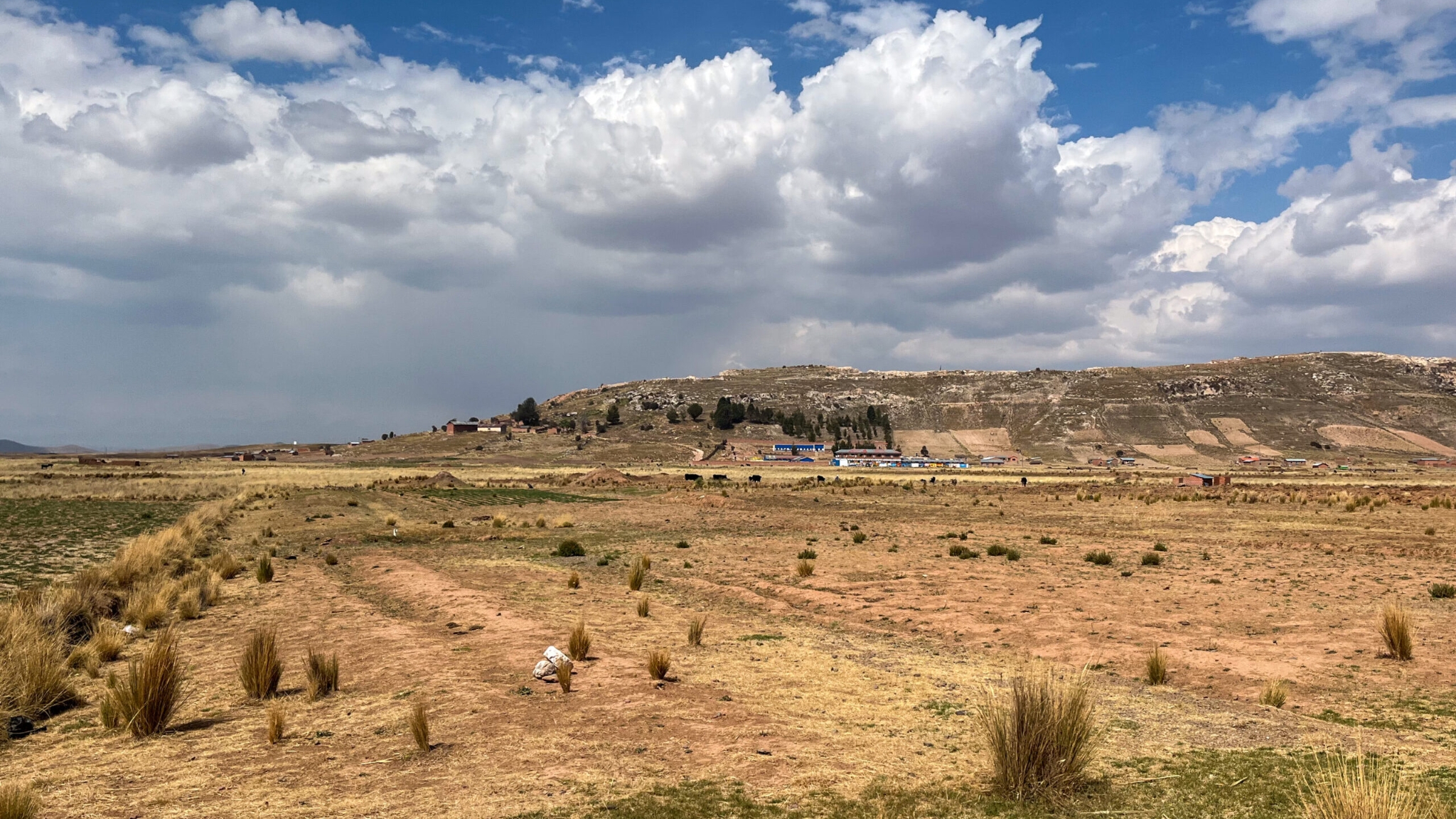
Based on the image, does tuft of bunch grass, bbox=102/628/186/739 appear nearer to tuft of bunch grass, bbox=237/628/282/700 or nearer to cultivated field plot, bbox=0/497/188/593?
tuft of bunch grass, bbox=237/628/282/700

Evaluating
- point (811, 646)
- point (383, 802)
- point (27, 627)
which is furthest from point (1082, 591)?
point (27, 627)

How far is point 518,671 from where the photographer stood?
11828mm

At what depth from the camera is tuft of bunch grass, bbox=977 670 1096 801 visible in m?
7.00

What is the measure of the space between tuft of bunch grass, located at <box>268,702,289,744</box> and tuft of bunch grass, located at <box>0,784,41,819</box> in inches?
89.3

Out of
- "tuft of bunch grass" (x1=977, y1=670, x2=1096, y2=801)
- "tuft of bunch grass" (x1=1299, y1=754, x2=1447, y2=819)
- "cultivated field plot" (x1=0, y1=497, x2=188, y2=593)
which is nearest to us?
"tuft of bunch grass" (x1=1299, y1=754, x2=1447, y2=819)

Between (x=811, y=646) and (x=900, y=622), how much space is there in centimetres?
339

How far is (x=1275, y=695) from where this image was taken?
10172 millimetres

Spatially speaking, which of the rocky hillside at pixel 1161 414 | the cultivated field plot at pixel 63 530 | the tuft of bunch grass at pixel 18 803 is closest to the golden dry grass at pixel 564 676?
the tuft of bunch grass at pixel 18 803

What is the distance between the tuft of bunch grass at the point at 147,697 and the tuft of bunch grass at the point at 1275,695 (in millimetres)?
13548

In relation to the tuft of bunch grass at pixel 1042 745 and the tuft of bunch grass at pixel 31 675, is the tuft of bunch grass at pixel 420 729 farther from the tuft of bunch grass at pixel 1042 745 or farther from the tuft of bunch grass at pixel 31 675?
the tuft of bunch grass at pixel 1042 745

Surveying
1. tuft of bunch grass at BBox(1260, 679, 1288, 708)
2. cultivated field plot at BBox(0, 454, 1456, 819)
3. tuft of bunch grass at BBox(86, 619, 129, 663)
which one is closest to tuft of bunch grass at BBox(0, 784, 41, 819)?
cultivated field plot at BBox(0, 454, 1456, 819)

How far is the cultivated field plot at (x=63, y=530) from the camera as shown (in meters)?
22.7

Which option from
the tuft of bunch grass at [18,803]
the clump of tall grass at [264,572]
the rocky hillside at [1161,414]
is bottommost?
the clump of tall grass at [264,572]

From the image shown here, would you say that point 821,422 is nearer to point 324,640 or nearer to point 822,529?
point 822,529
